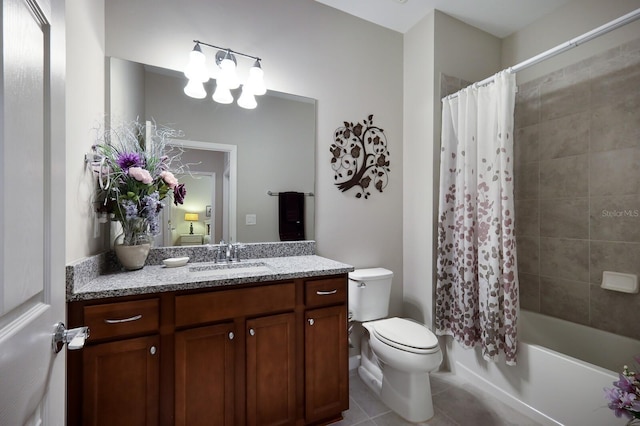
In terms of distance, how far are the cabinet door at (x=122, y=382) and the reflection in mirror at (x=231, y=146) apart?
0.70 meters

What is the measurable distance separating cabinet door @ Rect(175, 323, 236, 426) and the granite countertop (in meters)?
0.22

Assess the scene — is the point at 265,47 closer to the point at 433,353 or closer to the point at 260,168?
the point at 260,168

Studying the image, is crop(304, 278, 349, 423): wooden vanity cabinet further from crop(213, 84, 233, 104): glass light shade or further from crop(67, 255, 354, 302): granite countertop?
crop(213, 84, 233, 104): glass light shade

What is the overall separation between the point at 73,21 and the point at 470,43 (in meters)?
2.67

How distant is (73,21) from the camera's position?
3.82 ft

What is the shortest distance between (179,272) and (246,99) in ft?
3.89

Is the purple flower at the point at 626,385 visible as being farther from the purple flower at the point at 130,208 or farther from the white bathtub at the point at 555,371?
the purple flower at the point at 130,208

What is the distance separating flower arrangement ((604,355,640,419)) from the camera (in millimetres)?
1061

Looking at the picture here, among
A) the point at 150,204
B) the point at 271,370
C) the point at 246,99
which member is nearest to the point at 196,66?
the point at 246,99

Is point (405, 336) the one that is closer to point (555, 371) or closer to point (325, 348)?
point (325, 348)

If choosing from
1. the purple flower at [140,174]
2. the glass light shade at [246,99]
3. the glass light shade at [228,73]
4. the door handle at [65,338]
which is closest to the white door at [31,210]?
the door handle at [65,338]

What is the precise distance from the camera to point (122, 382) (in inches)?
45.4

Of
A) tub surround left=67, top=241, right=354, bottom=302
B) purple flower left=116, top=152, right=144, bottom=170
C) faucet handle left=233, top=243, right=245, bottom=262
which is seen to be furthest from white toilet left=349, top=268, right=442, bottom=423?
purple flower left=116, top=152, right=144, bottom=170

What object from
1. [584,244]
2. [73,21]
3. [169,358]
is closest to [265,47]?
[73,21]
